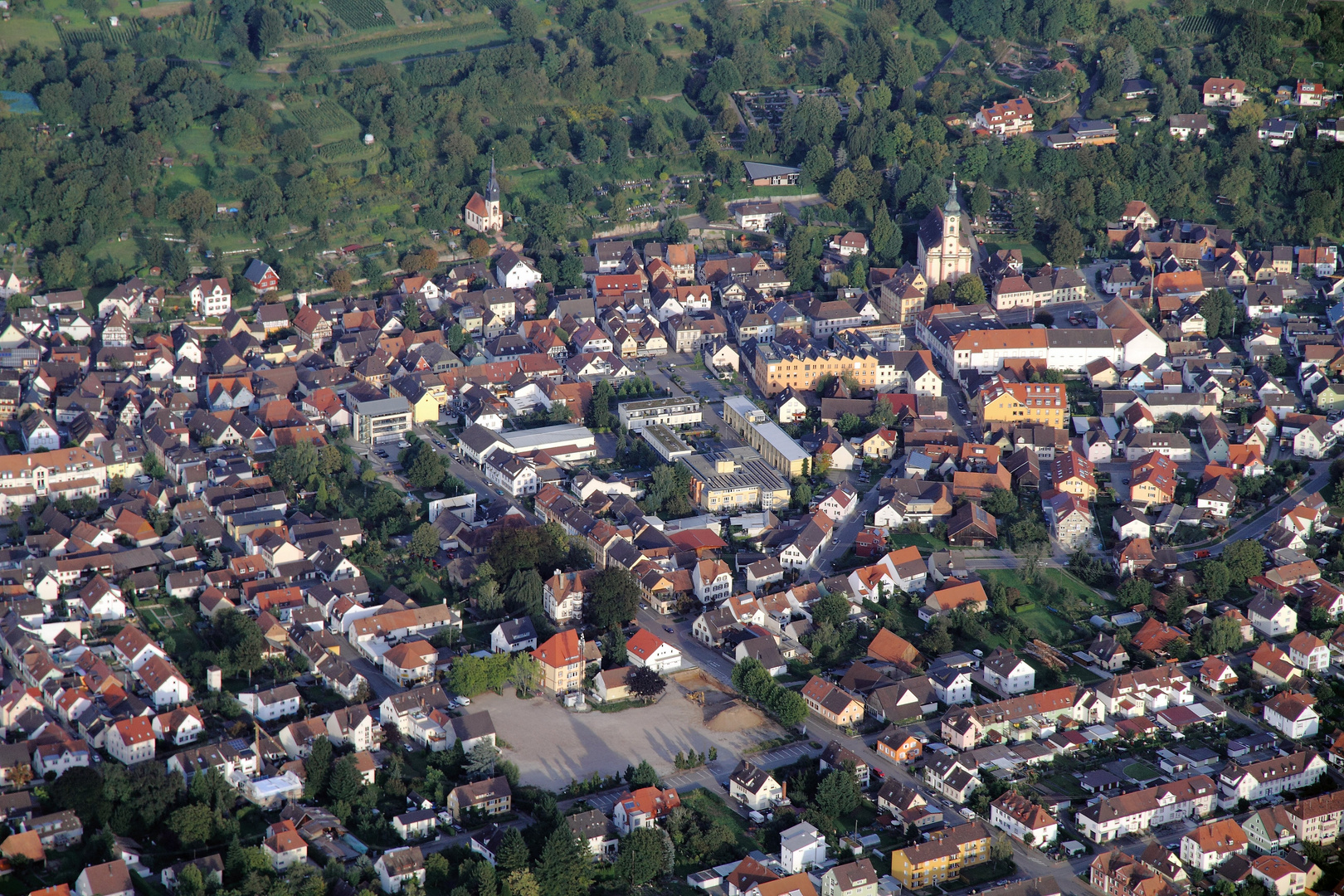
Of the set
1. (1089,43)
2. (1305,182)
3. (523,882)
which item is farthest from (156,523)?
(1089,43)

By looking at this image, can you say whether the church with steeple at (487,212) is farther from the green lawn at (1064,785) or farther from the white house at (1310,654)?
the green lawn at (1064,785)

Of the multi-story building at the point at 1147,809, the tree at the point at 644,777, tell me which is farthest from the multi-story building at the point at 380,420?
the multi-story building at the point at 1147,809

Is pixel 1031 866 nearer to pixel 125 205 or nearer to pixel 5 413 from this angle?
pixel 5 413

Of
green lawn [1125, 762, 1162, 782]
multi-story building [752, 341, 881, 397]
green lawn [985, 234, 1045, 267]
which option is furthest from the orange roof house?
green lawn [985, 234, 1045, 267]

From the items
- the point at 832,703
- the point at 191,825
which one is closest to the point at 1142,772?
the point at 832,703

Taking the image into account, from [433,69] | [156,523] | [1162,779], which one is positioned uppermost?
[433,69]

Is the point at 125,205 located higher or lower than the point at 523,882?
higher

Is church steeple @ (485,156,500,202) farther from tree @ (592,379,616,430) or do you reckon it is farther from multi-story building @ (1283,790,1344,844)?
multi-story building @ (1283,790,1344,844)

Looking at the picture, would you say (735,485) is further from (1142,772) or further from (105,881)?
(105,881)
